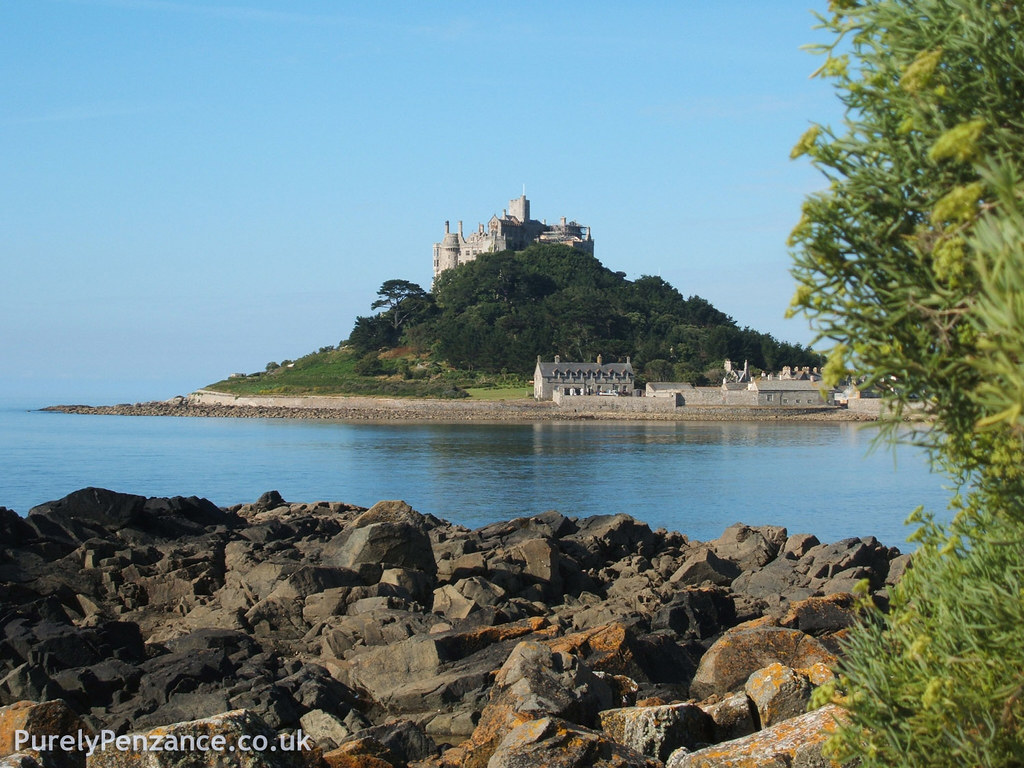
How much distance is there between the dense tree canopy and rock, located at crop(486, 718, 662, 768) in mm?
119689

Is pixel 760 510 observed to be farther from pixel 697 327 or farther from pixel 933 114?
pixel 697 327

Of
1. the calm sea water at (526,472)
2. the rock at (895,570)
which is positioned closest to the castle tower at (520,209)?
the calm sea water at (526,472)

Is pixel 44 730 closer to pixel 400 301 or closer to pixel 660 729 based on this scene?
pixel 660 729

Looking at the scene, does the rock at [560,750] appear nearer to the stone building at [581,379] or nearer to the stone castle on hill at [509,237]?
the stone building at [581,379]

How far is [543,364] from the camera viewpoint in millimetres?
118375

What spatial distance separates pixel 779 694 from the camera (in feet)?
30.2

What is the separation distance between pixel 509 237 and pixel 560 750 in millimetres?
159295

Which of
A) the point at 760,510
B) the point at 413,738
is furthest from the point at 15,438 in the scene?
the point at 413,738

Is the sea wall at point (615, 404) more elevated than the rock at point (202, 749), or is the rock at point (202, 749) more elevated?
the sea wall at point (615, 404)

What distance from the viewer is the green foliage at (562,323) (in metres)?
132

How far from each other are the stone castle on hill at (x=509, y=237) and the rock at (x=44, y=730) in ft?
508

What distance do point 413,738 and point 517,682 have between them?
106cm

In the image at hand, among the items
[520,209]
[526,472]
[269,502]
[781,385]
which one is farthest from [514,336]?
[269,502]

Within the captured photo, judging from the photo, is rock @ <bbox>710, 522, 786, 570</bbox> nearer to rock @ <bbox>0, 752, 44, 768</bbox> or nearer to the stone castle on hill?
rock @ <bbox>0, 752, 44, 768</bbox>
